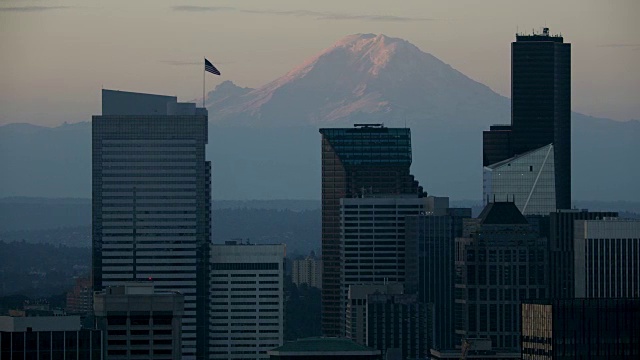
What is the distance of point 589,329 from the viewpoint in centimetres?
17075

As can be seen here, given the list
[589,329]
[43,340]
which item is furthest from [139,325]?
[589,329]

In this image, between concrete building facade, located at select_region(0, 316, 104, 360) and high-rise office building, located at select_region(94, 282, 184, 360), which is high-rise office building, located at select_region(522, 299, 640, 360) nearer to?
concrete building facade, located at select_region(0, 316, 104, 360)

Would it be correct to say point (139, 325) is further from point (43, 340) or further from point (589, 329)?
point (589, 329)

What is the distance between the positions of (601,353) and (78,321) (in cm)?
3132

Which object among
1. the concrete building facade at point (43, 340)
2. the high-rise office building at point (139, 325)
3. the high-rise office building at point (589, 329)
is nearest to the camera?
the concrete building facade at point (43, 340)

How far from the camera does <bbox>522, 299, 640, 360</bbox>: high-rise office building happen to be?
559ft

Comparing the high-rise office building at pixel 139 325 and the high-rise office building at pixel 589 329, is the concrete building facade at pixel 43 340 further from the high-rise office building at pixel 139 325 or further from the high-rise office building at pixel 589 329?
the high-rise office building at pixel 589 329

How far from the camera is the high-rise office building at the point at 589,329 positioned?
170250 mm

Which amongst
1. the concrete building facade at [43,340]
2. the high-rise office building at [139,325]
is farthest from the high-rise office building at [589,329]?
the high-rise office building at [139,325]

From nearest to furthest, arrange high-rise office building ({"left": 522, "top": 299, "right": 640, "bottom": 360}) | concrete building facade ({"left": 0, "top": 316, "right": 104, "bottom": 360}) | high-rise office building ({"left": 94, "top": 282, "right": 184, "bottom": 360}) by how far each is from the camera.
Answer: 1. concrete building facade ({"left": 0, "top": 316, "right": 104, "bottom": 360})
2. high-rise office building ({"left": 522, "top": 299, "right": 640, "bottom": 360})
3. high-rise office building ({"left": 94, "top": 282, "right": 184, "bottom": 360})

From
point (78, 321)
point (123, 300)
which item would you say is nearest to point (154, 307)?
point (123, 300)

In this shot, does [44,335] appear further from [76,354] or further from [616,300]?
[616,300]

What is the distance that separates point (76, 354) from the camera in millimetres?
168625

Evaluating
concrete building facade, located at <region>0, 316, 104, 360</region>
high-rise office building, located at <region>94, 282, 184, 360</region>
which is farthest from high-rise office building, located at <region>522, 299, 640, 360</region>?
high-rise office building, located at <region>94, 282, 184, 360</region>
